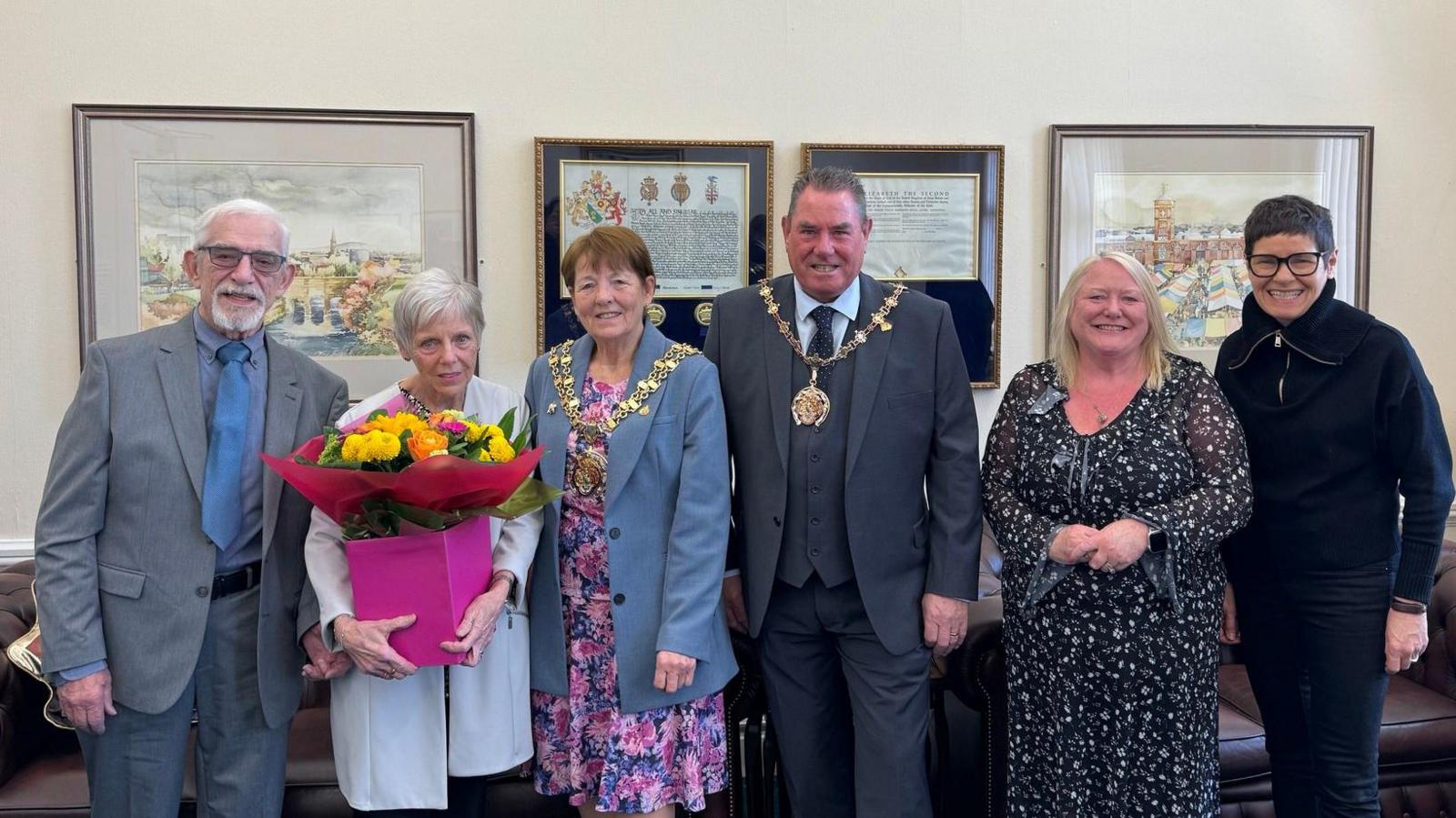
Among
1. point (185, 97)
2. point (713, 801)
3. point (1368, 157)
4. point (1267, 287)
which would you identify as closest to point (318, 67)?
point (185, 97)

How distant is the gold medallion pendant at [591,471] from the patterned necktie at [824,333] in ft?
1.65

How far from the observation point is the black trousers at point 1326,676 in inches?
73.0

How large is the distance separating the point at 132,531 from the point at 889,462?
142 cm

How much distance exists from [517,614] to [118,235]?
197 cm

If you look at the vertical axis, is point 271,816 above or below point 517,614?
below

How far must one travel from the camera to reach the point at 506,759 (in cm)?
182

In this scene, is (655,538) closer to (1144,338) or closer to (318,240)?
(1144,338)

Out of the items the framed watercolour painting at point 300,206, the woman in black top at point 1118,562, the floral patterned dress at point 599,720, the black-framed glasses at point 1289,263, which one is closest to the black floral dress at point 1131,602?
the woman in black top at point 1118,562

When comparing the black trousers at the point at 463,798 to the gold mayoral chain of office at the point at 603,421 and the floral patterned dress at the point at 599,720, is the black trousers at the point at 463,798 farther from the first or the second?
the gold mayoral chain of office at the point at 603,421

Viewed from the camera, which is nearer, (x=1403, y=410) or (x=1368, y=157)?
(x=1403, y=410)

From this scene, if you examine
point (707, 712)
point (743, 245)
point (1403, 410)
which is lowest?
point (707, 712)

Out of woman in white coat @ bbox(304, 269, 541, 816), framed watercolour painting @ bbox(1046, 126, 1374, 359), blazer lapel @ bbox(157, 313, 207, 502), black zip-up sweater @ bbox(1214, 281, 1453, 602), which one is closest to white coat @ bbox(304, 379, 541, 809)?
woman in white coat @ bbox(304, 269, 541, 816)

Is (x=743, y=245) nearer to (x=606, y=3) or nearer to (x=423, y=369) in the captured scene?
(x=606, y=3)

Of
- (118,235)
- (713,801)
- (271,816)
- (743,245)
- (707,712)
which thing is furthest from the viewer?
(743,245)
